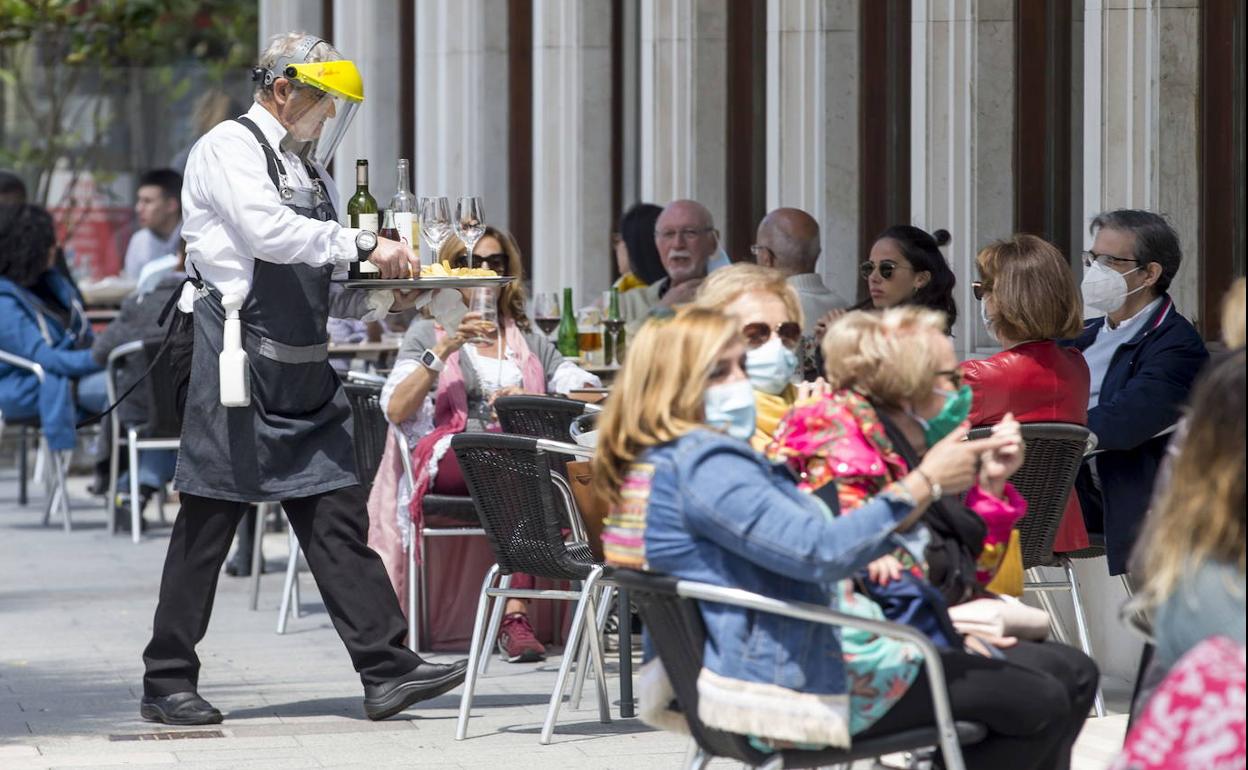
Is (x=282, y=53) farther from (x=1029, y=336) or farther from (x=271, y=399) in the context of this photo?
(x=1029, y=336)

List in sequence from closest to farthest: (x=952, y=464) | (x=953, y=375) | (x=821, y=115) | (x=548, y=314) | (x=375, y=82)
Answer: (x=952, y=464) → (x=953, y=375) → (x=548, y=314) → (x=821, y=115) → (x=375, y=82)

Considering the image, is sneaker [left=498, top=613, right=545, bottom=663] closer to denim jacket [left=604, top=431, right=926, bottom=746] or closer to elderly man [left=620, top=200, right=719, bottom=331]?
elderly man [left=620, top=200, right=719, bottom=331]

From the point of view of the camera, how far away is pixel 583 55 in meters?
12.8

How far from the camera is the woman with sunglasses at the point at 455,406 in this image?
7723 mm

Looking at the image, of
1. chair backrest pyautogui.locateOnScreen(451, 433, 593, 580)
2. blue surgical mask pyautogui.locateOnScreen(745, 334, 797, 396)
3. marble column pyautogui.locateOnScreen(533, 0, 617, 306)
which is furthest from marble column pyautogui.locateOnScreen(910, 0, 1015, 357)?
marble column pyautogui.locateOnScreen(533, 0, 617, 306)

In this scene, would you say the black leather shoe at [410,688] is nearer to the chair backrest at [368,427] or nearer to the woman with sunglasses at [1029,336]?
the woman with sunglasses at [1029,336]

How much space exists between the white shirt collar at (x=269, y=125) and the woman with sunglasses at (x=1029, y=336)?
6.58ft

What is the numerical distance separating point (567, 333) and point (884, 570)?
212 inches

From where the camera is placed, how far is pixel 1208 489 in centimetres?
317

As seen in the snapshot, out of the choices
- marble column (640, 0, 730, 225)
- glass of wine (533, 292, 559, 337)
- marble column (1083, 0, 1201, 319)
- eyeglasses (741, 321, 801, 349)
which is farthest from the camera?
marble column (640, 0, 730, 225)

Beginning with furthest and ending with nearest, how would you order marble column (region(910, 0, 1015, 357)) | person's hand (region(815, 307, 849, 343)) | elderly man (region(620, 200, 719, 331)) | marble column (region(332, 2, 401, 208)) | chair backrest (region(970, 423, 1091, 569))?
marble column (region(332, 2, 401, 208)), elderly man (region(620, 200, 719, 331)), marble column (region(910, 0, 1015, 357)), person's hand (region(815, 307, 849, 343)), chair backrest (region(970, 423, 1091, 569))

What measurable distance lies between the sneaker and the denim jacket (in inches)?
148

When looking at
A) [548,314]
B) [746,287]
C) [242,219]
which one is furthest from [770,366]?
[548,314]

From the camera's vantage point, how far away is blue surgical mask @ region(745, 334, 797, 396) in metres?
4.67
